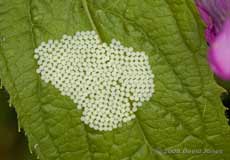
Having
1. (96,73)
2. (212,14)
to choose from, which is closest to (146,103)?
(96,73)

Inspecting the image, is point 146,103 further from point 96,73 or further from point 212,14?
point 212,14

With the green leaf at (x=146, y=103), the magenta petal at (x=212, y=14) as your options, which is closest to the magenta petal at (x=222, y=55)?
the magenta petal at (x=212, y=14)

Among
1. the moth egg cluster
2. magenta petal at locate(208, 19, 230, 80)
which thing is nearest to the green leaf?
the moth egg cluster

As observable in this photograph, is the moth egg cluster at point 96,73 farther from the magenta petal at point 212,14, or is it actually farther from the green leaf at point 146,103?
the magenta petal at point 212,14

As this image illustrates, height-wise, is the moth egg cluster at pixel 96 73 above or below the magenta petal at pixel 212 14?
below

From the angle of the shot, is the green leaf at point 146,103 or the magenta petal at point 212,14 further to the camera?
the green leaf at point 146,103

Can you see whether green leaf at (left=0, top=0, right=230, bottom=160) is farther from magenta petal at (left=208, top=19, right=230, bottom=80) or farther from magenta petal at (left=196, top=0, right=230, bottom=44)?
magenta petal at (left=208, top=19, right=230, bottom=80)
